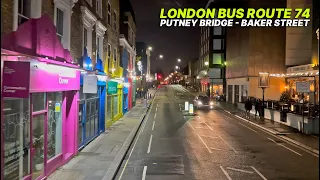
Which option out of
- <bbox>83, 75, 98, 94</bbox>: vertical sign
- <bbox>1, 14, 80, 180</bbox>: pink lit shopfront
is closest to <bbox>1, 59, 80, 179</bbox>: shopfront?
<bbox>1, 14, 80, 180</bbox>: pink lit shopfront

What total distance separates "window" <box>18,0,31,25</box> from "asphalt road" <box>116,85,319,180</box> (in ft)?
18.5

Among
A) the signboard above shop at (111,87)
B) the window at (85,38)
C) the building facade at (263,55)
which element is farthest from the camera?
the building facade at (263,55)

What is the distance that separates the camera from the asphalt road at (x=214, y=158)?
11449 mm

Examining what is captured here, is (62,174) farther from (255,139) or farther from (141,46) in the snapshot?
(141,46)

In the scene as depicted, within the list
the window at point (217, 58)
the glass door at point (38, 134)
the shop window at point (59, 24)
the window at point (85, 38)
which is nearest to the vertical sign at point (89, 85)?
the window at point (85, 38)

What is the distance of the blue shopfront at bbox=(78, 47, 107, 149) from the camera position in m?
15.0

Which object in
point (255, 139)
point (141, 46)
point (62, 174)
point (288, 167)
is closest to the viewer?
point (62, 174)

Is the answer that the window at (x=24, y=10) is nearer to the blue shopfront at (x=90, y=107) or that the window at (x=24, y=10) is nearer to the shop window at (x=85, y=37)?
the blue shopfront at (x=90, y=107)

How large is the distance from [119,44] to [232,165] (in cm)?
2037

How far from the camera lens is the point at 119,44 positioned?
30859 millimetres

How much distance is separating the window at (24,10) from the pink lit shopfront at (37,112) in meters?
0.55

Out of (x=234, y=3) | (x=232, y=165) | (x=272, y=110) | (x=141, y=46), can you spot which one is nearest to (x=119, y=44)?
(x=272, y=110)

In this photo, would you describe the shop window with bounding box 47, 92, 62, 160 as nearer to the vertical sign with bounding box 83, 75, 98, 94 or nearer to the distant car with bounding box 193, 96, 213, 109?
the vertical sign with bounding box 83, 75, 98, 94

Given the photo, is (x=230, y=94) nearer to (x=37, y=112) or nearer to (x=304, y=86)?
(x=304, y=86)
